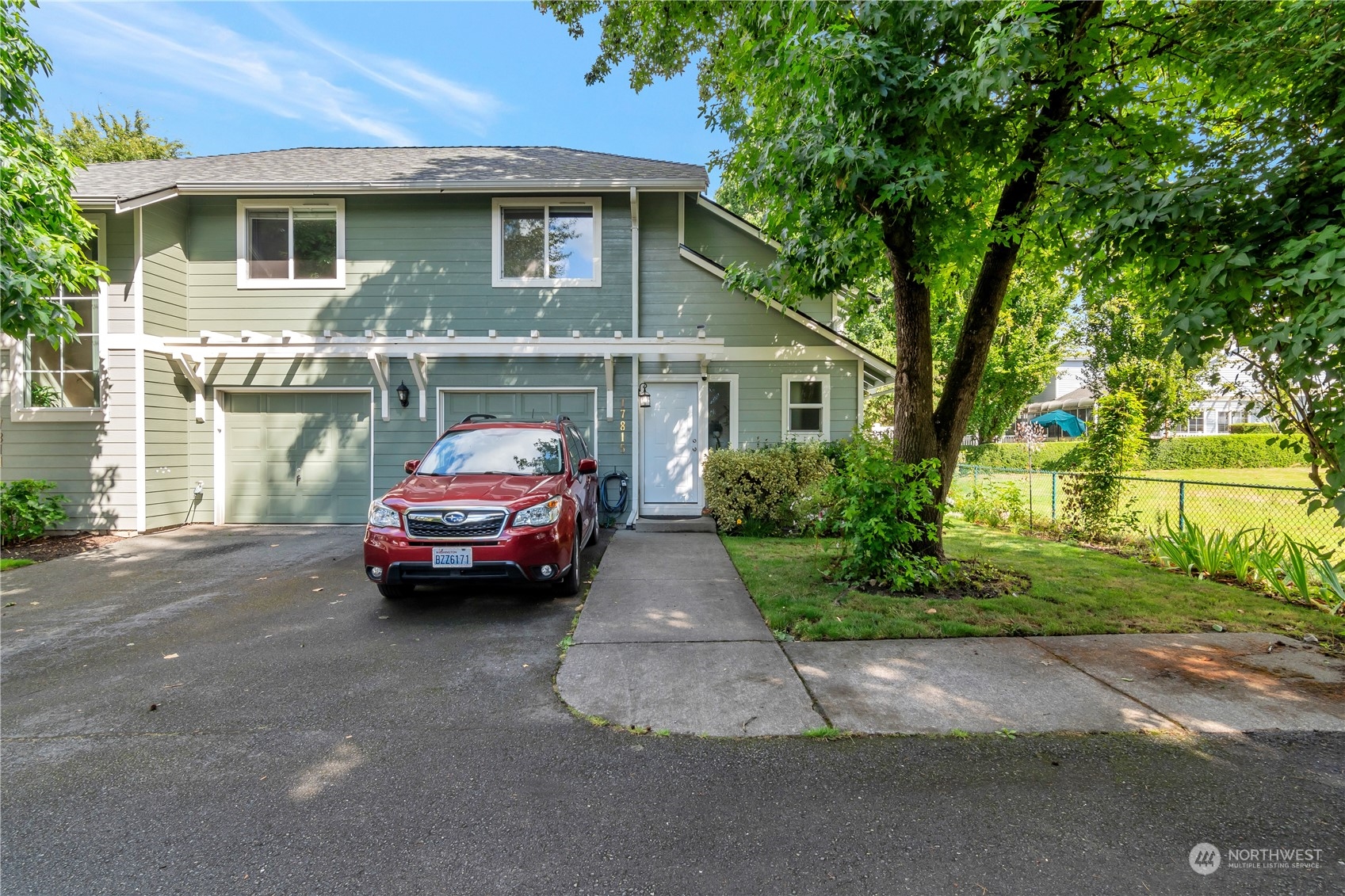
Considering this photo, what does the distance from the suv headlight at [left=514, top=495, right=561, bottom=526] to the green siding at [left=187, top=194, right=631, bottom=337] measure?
16.9ft

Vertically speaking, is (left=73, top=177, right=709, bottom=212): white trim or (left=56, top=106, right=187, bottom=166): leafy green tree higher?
(left=56, top=106, right=187, bottom=166): leafy green tree

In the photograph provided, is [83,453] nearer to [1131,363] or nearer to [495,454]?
[495,454]

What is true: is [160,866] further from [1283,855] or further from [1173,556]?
[1173,556]

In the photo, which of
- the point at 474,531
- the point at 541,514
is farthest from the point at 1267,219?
the point at 474,531

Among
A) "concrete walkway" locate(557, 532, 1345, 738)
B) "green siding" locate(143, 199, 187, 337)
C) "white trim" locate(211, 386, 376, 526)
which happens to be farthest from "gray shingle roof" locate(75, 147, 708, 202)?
"concrete walkway" locate(557, 532, 1345, 738)

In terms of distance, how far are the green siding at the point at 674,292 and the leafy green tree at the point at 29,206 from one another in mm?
7060

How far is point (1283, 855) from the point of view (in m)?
2.16

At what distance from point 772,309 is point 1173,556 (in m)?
6.32

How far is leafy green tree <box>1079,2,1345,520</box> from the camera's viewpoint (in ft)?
9.78

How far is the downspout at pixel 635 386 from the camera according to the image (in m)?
9.52

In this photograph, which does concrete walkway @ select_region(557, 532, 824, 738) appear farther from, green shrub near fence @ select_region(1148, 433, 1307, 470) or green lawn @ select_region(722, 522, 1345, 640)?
green shrub near fence @ select_region(1148, 433, 1307, 470)

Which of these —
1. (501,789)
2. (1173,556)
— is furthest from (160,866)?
(1173,556)

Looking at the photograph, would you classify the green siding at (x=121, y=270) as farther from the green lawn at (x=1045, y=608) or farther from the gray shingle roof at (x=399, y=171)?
the green lawn at (x=1045, y=608)

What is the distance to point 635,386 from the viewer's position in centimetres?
957
